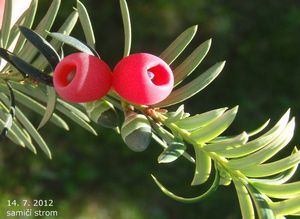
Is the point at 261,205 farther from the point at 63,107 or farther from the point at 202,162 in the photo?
the point at 63,107

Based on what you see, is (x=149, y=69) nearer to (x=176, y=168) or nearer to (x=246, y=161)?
(x=246, y=161)

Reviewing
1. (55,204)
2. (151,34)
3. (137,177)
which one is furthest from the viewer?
(151,34)

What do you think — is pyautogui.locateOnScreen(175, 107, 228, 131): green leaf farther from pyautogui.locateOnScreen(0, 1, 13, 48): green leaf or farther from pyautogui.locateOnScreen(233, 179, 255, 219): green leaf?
pyautogui.locateOnScreen(0, 1, 13, 48): green leaf

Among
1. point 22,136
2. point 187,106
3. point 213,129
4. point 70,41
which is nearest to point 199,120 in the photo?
point 213,129

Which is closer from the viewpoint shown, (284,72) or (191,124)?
(191,124)

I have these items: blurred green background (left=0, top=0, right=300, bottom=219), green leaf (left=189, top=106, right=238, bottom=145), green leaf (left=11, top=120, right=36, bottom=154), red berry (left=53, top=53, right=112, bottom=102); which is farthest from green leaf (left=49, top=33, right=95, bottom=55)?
blurred green background (left=0, top=0, right=300, bottom=219)

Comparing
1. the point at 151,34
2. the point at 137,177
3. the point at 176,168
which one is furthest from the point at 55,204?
the point at 151,34

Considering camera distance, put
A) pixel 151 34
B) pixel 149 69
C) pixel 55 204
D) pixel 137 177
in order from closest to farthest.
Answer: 1. pixel 149 69
2. pixel 55 204
3. pixel 137 177
4. pixel 151 34
